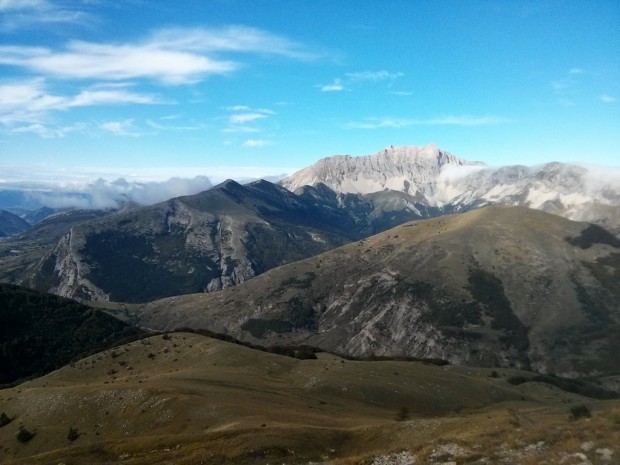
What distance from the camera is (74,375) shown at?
111000 mm

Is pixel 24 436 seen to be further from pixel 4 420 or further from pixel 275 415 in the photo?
pixel 275 415

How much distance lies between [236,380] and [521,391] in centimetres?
8030

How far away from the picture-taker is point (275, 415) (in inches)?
2416

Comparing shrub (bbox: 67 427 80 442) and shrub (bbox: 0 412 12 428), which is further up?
shrub (bbox: 67 427 80 442)

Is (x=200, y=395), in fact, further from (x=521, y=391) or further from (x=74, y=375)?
(x=521, y=391)

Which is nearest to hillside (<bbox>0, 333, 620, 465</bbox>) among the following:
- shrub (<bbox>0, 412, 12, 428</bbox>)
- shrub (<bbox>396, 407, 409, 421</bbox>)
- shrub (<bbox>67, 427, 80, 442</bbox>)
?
shrub (<bbox>67, 427, 80, 442</bbox>)

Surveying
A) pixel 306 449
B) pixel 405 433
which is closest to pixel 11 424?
pixel 306 449

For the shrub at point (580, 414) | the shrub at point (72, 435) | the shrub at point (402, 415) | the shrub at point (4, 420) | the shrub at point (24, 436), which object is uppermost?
the shrub at point (580, 414)

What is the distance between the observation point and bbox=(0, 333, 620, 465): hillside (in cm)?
4022

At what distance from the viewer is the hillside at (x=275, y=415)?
40219 millimetres

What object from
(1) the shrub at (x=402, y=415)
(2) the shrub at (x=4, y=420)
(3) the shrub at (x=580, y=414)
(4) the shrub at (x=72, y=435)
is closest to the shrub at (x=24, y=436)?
(4) the shrub at (x=72, y=435)

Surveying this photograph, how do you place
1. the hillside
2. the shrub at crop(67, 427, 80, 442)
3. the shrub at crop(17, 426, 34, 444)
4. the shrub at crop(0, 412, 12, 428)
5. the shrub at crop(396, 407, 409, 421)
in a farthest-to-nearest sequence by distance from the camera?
1. the shrub at crop(0, 412, 12, 428)
2. the shrub at crop(396, 407, 409, 421)
3. the shrub at crop(17, 426, 34, 444)
4. the shrub at crop(67, 427, 80, 442)
5. the hillside

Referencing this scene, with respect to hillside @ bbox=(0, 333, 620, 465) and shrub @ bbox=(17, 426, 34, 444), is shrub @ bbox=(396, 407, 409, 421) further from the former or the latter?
shrub @ bbox=(17, 426, 34, 444)

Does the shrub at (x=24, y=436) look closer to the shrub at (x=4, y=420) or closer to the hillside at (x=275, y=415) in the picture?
the hillside at (x=275, y=415)
